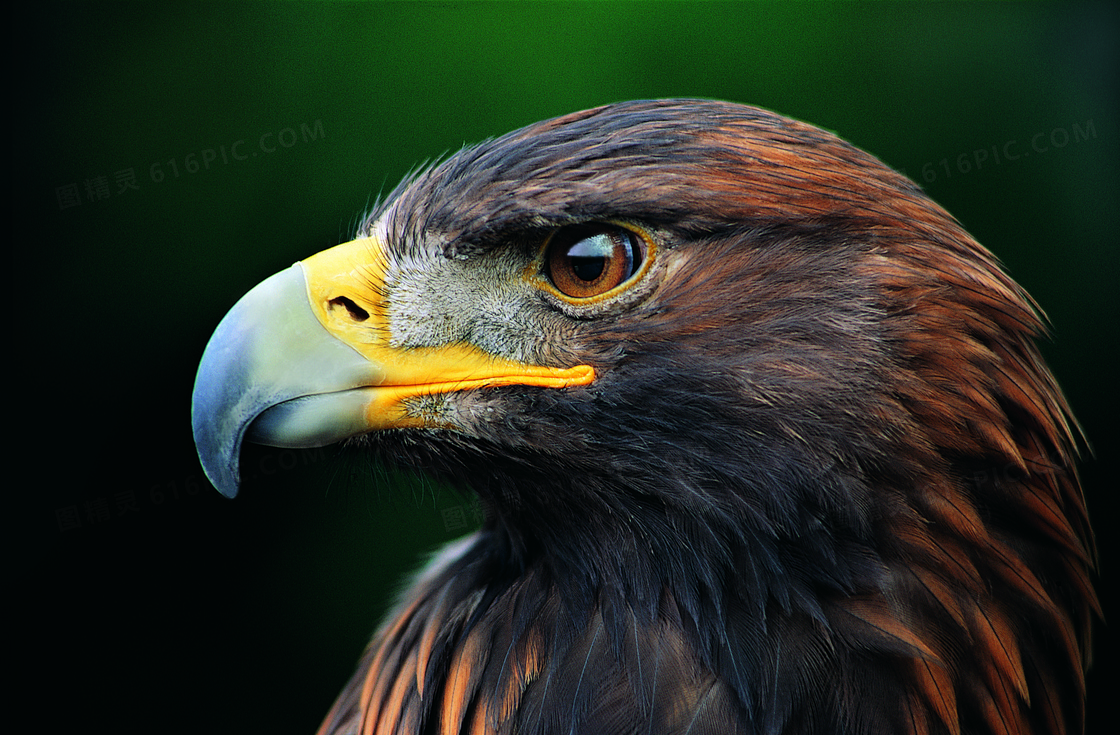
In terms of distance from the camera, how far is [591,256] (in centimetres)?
129

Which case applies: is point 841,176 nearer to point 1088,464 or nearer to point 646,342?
point 646,342

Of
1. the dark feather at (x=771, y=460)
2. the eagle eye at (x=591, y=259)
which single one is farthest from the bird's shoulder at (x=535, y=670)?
the eagle eye at (x=591, y=259)

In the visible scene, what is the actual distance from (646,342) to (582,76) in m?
1.82

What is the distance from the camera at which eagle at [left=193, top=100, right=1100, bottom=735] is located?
1.25 m

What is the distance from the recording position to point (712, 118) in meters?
1.38

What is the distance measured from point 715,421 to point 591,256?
0.95 ft

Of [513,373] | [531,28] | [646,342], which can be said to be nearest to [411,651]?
[513,373]

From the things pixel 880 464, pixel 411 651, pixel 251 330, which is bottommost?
pixel 411 651

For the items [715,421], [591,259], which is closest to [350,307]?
[591,259]

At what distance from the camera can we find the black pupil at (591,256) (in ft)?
4.21

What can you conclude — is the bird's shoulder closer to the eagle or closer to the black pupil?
the eagle

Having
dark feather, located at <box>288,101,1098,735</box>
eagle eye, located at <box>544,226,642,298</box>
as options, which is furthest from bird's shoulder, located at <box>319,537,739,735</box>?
eagle eye, located at <box>544,226,642,298</box>

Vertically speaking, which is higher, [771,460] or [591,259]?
[591,259]

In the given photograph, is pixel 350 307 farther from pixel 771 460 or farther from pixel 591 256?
pixel 771 460
